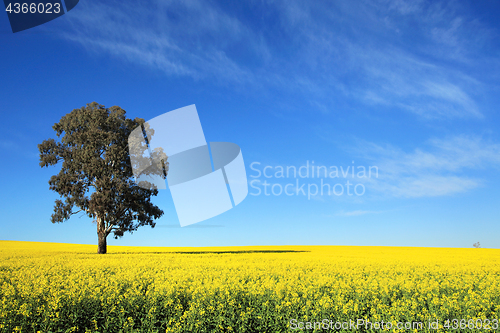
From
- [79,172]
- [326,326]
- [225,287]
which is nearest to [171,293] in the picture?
[225,287]

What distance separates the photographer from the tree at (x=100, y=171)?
109 feet

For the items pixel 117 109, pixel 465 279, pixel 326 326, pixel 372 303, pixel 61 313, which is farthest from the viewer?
pixel 117 109

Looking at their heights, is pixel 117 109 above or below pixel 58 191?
above

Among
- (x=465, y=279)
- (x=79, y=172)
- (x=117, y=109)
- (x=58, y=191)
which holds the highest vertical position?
(x=117, y=109)

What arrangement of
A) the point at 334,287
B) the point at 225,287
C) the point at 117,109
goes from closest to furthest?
the point at 225,287 → the point at 334,287 → the point at 117,109

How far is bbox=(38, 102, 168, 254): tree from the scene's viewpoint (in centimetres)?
3312

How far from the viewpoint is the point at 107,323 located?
684cm

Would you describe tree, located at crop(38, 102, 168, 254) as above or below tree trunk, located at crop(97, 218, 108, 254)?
above

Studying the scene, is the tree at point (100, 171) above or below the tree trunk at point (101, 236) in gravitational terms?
above

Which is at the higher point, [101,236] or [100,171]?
[100,171]

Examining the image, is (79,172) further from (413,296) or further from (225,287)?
(413,296)

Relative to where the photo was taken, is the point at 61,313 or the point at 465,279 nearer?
the point at 61,313

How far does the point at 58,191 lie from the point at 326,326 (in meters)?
35.2

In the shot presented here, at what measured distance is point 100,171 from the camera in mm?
33281
